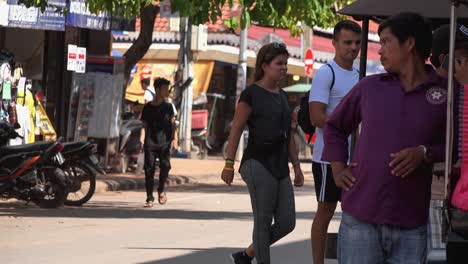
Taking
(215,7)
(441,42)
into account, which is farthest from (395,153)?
(215,7)

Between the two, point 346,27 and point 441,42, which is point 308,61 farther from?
point 441,42

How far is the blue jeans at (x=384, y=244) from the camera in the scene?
5.89 m

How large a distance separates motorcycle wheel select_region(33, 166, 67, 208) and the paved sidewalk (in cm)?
357

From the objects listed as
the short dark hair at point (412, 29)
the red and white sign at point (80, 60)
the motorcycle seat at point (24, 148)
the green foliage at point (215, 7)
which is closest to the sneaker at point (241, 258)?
the short dark hair at point (412, 29)

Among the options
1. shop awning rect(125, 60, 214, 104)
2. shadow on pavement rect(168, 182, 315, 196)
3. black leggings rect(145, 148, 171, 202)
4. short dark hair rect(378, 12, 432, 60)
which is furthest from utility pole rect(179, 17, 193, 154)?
short dark hair rect(378, 12, 432, 60)

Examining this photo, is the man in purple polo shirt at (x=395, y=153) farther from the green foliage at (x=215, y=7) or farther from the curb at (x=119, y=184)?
the curb at (x=119, y=184)

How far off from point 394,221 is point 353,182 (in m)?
0.27

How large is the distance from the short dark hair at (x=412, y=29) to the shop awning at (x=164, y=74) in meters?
28.3

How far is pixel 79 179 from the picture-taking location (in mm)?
17906

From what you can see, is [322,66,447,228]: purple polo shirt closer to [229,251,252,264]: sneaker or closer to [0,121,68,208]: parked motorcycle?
[229,251,252,264]: sneaker

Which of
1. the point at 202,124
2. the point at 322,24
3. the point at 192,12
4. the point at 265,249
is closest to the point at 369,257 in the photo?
the point at 265,249

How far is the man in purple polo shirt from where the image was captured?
5824mm

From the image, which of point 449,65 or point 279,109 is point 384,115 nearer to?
point 449,65

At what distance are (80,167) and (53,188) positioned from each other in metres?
0.62
